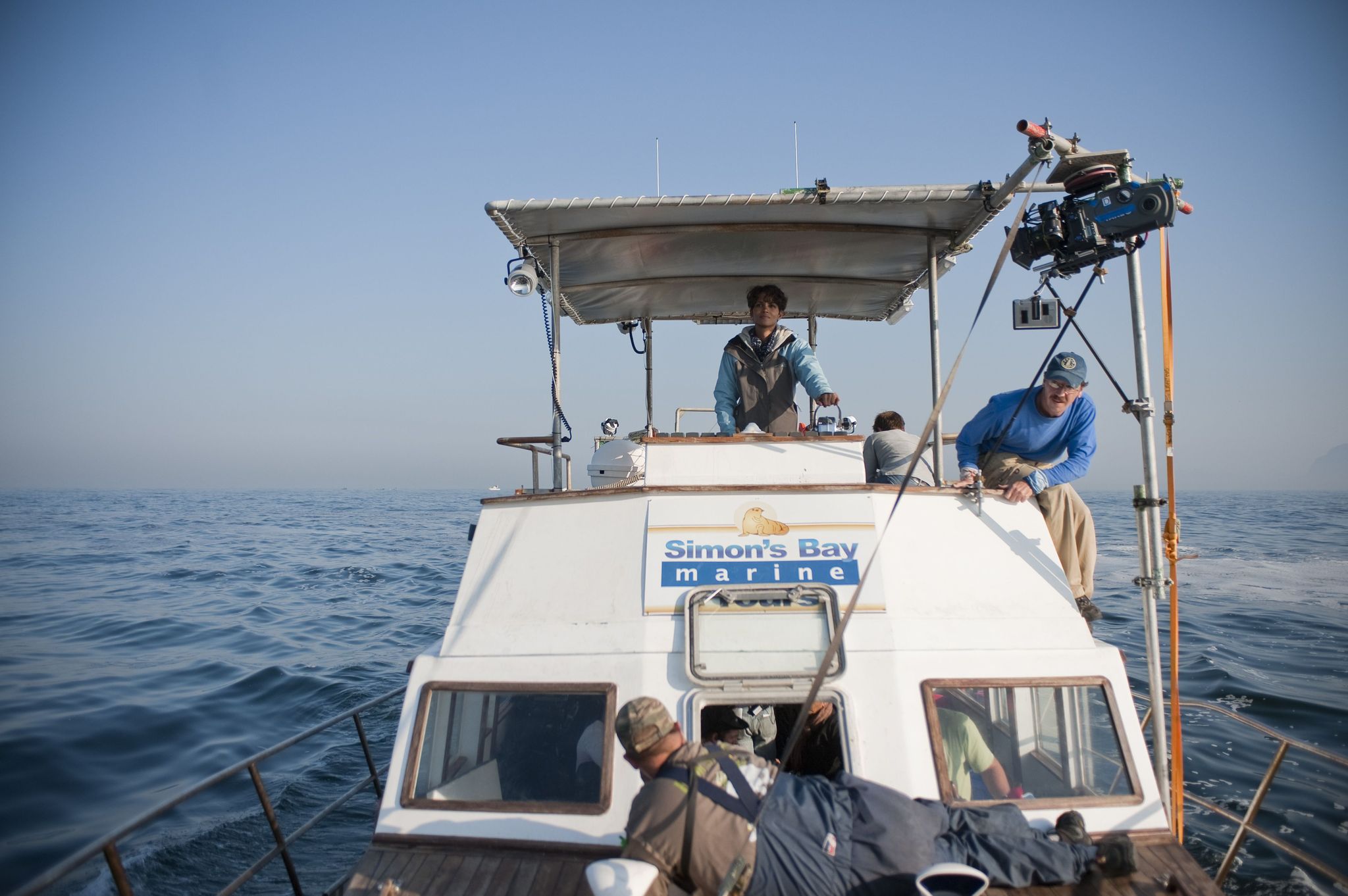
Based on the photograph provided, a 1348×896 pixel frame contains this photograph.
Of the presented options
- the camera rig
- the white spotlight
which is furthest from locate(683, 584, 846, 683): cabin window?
the white spotlight

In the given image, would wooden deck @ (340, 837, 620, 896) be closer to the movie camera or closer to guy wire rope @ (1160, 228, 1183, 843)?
guy wire rope @ (1160, 228, 1183, 843)

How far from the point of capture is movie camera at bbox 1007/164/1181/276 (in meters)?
4.13

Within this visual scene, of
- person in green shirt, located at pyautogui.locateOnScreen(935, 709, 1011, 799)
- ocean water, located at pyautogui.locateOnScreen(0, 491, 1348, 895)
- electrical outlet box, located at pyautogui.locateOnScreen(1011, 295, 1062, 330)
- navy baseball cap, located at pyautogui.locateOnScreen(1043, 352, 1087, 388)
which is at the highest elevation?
electrical outlet box, located at pyautogui.locateOnScreen(1011, 295, 1062, 330)

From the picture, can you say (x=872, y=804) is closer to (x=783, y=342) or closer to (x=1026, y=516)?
(x=1026, y=516)

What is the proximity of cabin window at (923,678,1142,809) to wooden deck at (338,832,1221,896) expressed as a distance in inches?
14.6

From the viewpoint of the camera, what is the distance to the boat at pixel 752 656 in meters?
3.61

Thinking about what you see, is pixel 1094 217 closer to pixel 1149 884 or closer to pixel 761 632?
pixel 761 632

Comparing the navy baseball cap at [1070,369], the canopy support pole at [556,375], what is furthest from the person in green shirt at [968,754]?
the canopy support pole at [556,375]

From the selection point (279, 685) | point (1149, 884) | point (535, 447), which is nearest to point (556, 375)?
point (535, 447)

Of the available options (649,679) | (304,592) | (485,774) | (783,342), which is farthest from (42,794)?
(304,592)

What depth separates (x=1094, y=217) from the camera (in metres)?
4.34

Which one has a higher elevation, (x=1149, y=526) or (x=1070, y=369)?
(x=1070, y=369)

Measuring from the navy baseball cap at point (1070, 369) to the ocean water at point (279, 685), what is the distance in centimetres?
471

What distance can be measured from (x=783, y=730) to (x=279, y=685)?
1020cm
